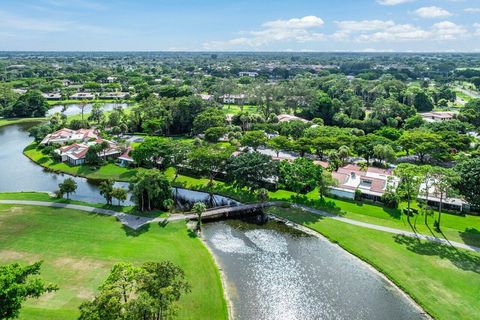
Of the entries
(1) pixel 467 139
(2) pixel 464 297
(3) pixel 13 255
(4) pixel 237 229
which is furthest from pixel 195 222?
(1) pixel 467 139

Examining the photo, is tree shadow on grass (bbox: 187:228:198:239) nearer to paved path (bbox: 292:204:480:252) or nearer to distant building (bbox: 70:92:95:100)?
paved path (bbox: 292:204:480:252)

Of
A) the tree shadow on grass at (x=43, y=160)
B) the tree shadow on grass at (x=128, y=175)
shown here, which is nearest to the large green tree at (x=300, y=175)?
the tree shadow on grass at (x=128, y=175)

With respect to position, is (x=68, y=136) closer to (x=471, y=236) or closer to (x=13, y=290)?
(x=13, y=290)

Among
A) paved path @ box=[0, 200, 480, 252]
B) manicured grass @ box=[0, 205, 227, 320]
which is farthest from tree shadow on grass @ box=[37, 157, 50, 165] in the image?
manicured grass @ box=[0, 205, 227, 320]

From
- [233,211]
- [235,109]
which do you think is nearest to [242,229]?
[233,211]

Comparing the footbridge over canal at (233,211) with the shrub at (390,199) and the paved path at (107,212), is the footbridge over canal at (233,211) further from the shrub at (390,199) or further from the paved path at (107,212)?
the shrub at (390,199)

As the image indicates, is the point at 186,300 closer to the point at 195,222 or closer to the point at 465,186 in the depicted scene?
the point at 195,222

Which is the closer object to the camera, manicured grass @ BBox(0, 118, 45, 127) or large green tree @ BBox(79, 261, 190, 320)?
large green tree @ BBox(79, 261, 190, 320)
